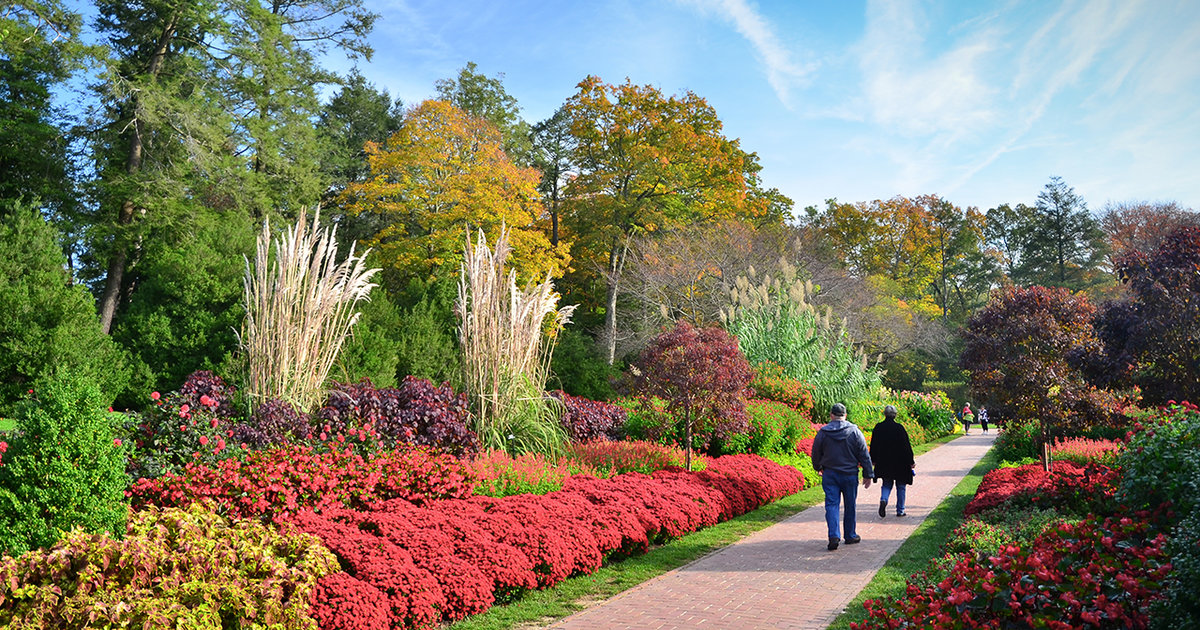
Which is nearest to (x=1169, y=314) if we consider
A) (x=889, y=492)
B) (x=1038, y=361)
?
(x=1038, y=361)

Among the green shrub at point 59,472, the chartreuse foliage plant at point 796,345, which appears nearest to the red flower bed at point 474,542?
the green shrub at point 59,472

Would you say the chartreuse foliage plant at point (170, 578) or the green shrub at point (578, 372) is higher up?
the green shrub at point (578, 372)

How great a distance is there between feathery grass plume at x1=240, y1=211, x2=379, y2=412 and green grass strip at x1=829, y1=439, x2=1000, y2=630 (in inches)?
228

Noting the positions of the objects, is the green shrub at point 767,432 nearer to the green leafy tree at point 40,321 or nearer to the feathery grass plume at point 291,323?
the feathery grass plume at point 291,323

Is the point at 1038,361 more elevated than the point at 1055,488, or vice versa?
the point at 1038,361

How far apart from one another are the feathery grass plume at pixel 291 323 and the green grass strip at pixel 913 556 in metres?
5.78

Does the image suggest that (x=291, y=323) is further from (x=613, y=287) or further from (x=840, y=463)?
(x=613, y=287)

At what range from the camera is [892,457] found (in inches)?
392

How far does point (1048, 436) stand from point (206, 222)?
20201 mm

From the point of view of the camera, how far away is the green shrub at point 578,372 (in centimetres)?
2042

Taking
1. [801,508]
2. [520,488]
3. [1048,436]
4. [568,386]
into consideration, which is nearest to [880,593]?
[520,488]

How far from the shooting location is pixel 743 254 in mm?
25531

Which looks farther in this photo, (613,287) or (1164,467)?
(613,287)

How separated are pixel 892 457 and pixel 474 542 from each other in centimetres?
637
